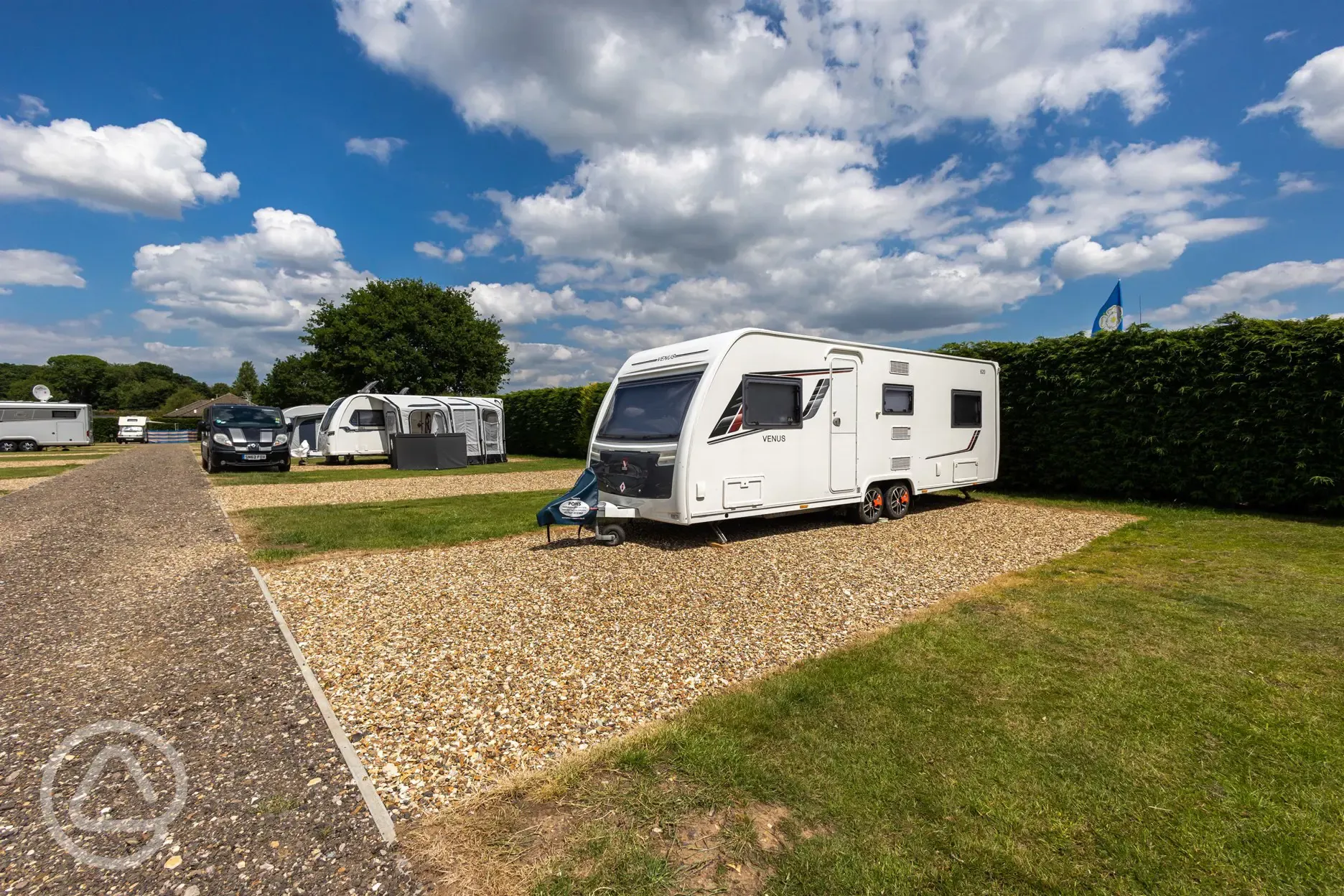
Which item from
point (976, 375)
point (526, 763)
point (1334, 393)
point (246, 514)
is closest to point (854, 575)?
point (526, 763)

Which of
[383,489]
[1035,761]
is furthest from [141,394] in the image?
[1035,761]

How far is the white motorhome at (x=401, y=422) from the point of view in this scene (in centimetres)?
2136

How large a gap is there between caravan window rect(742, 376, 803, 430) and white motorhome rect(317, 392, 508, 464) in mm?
15789

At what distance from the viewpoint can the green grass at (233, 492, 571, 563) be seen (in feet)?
26.5

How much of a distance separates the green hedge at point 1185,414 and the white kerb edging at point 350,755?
39.9 feet

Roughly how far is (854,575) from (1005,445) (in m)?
8.07

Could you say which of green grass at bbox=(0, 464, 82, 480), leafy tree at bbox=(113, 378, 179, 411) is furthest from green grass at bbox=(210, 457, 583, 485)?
leafy tree at bbox=(113, 378, 179, 411)

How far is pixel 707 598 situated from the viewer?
5566 mm

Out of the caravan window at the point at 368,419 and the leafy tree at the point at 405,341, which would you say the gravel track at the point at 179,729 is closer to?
the caravan window at the point at 368,419

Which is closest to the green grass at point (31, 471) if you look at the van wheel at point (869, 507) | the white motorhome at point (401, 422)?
the white motorhome at point (401, 422)

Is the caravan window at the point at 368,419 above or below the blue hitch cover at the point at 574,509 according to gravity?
above

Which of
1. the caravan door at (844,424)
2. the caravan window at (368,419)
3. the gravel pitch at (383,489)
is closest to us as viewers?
the caravan door at (844,424)

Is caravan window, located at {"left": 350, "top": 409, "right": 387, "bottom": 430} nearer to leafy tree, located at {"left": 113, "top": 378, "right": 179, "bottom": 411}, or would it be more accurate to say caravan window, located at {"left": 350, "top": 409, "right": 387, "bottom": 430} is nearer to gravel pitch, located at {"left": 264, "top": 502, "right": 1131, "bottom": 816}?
gravel pitch, located at {"left": 264, "top": 502, "right": 1131, "bottom": 816}

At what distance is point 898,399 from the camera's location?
9.35m
